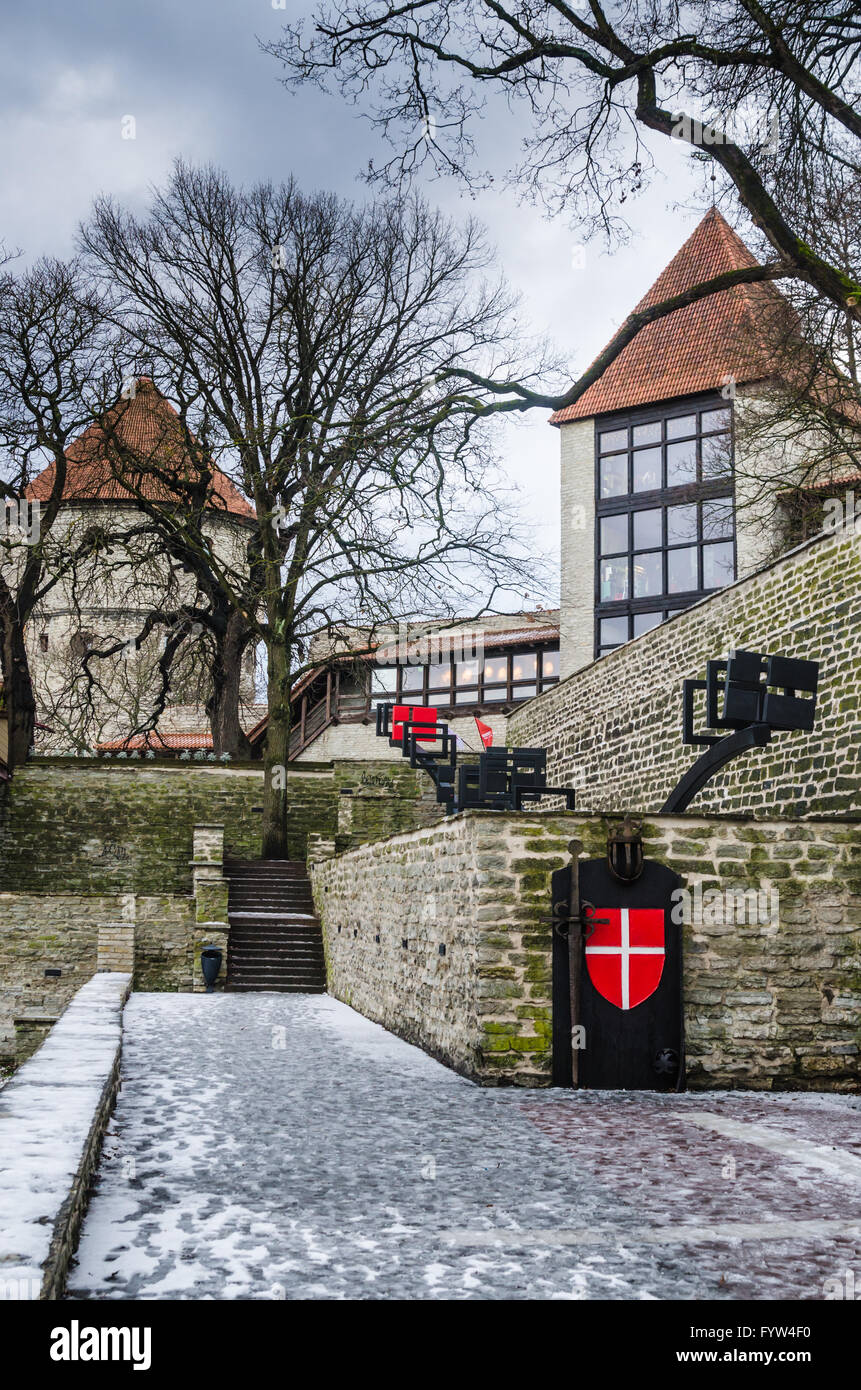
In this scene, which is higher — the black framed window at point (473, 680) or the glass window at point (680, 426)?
the glass window at point (680, 426)

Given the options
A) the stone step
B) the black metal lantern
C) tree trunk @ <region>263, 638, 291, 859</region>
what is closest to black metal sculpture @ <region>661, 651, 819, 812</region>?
the stone step

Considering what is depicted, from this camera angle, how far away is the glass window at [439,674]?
2980 cm

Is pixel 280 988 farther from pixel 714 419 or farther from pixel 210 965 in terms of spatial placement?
pixel 714 419

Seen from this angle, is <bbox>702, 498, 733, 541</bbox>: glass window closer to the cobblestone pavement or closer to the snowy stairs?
the snowy stairs

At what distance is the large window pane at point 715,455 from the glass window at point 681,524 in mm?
788

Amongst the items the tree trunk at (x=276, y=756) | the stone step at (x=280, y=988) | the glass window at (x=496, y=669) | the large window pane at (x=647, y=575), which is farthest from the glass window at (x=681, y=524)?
the stone step at (x=280, y=988)

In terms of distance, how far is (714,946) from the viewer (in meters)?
7.27

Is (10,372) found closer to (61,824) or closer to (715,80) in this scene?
(61,824)

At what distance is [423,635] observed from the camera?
1093 inches

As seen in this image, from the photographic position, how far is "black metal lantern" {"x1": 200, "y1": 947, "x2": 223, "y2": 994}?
607 inches

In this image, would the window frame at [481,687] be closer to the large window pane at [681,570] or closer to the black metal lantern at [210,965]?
the large window pane at [681,570]

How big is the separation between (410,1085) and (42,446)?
17704mm

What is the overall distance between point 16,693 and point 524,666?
38.9 feet
